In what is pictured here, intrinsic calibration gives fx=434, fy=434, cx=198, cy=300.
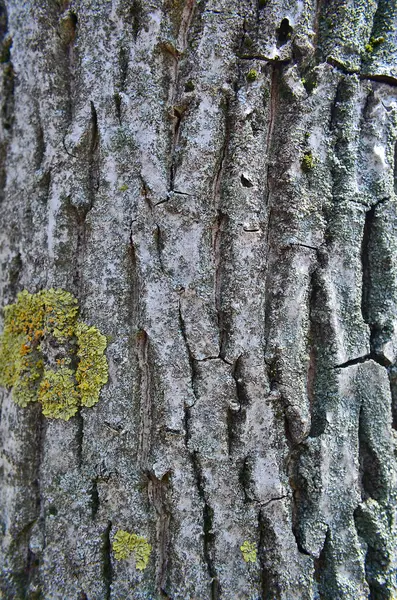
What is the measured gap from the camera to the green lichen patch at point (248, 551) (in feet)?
3.52

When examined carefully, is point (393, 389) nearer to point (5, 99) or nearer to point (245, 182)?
point (245, 182)

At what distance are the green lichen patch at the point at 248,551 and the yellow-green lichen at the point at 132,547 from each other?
9.2 inches

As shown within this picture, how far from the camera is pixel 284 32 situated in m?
1.19

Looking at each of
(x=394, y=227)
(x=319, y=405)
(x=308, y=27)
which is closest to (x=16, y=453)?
(x=319, y=405)

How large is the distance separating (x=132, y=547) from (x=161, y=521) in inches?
3.7

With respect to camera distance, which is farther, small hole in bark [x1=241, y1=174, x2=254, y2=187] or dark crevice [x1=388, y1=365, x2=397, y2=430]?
dark crevice [x1=388, y1=365, x2=397, y2=430]

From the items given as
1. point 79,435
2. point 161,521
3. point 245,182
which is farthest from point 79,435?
point 245,182

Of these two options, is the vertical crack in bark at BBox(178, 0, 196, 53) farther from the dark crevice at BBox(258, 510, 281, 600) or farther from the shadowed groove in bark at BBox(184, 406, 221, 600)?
the dark crevice at BBox(258, 510, 281, 600)

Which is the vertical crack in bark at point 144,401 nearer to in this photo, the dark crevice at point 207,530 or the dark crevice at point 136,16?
the dark crevice at point 207,530

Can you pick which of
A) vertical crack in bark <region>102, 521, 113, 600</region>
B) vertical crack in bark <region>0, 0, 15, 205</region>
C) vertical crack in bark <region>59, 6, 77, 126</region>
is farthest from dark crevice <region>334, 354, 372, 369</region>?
vertical crack in bark <region>0, 0, 15, 205</region>

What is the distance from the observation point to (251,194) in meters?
1.16

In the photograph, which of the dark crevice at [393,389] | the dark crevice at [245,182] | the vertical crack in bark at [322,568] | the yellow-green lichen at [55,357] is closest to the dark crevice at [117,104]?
the dark crevice at [245,182]

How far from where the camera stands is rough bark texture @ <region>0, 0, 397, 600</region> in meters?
1.09

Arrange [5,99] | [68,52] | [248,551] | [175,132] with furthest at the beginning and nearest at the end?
[5,99], [68,52], [175,132], [248,551]
